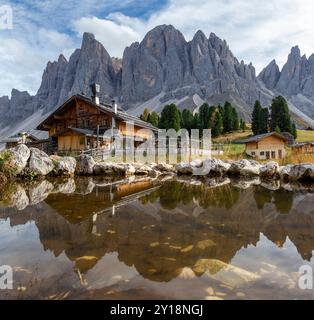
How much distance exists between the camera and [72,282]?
482cm

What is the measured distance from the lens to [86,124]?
39.7m

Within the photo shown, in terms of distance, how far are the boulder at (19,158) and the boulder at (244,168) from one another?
53.2 ft

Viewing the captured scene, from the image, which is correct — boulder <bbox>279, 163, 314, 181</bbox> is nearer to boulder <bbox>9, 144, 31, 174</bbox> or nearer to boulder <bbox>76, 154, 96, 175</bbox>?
boulder <bbox>76, 154, 96, 175</bbox>

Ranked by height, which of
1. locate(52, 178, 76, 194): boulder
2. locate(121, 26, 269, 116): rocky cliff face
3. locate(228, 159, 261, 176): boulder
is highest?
locate(121, 26, 269, 116): rocky cliff face

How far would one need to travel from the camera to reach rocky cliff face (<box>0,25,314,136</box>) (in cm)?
16812

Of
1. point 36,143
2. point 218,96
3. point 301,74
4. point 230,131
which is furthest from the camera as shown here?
point 301,74

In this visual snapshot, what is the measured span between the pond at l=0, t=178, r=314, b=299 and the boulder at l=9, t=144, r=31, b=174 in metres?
10.4

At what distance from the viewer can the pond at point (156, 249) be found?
A: 4.60 metres

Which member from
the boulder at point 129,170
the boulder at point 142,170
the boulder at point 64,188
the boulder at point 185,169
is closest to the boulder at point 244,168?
the boulder at point 185,169

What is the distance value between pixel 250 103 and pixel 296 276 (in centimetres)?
16926

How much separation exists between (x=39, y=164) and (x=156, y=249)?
18527 millimetres

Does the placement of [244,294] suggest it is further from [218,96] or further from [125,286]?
[218,96]

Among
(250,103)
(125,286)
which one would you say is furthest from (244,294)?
(250,103)

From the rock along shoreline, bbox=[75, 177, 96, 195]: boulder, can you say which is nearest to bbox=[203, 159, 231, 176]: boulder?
the rock along shoreline
